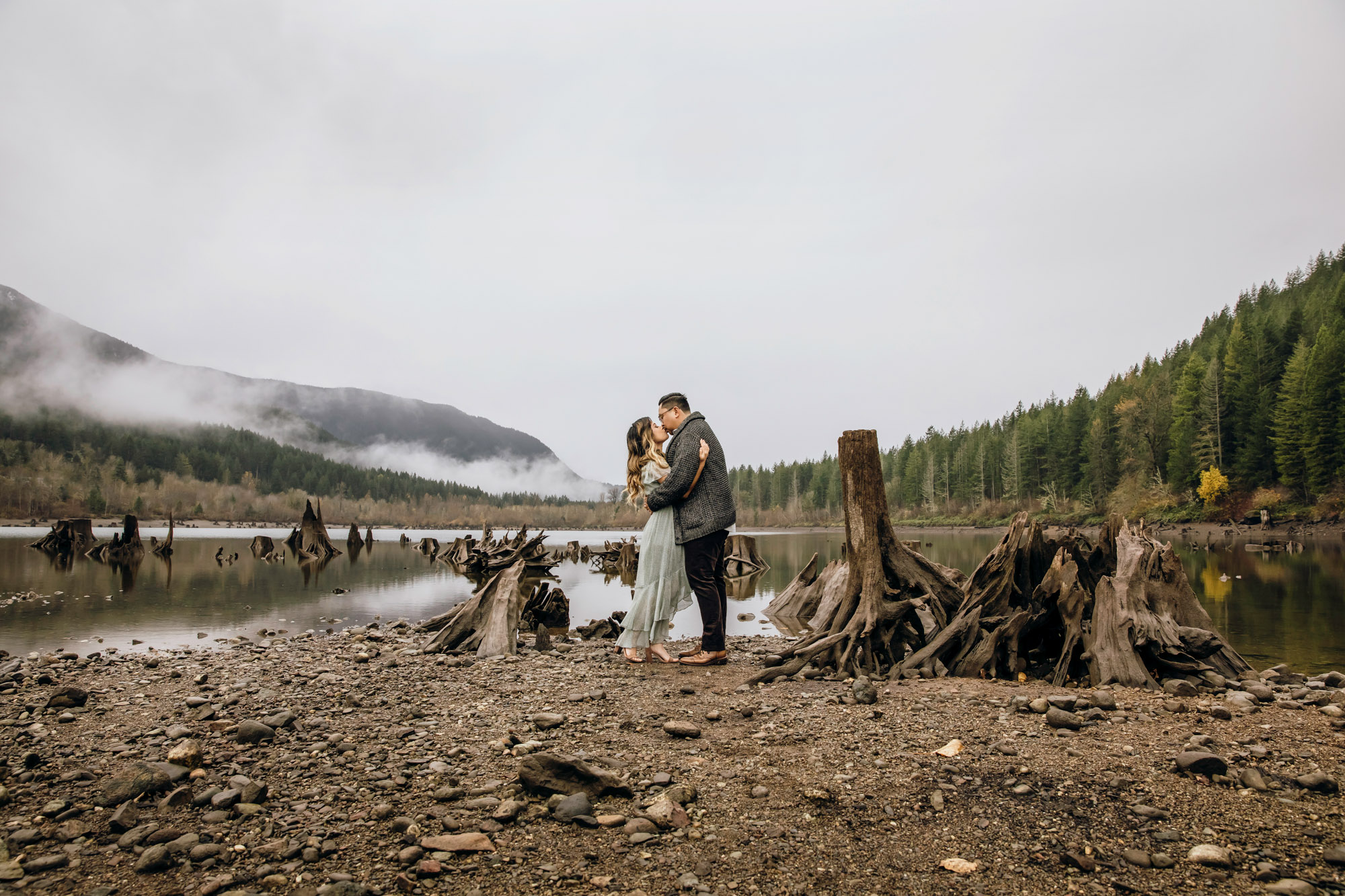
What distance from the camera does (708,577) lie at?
7.67m

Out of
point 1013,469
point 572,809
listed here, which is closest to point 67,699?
point 572,809

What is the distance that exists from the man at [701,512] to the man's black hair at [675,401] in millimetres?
24

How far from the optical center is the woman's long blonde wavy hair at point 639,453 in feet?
26.9

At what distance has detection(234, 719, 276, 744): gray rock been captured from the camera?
16.0ft

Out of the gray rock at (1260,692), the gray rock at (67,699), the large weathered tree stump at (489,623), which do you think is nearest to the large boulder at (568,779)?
the gray rock at (67,699)

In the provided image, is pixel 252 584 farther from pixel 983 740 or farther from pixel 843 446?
pixel 983 740

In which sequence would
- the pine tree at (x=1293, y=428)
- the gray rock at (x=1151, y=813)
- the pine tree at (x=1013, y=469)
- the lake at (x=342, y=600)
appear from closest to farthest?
1. the gray rock at (x=1151, y=813)
2. the lake at (x=342, y=600)
3. the pine tree at (x=1293, y=428)
4. the pine tree at (x=1013, y=469)

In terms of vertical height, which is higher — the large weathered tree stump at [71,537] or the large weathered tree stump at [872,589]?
the large weathered tree stump at [872,589]

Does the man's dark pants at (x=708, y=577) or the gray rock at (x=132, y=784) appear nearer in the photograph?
the gray rock at (x=132, y=784)

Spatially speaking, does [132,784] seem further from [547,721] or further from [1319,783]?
[1319,783]

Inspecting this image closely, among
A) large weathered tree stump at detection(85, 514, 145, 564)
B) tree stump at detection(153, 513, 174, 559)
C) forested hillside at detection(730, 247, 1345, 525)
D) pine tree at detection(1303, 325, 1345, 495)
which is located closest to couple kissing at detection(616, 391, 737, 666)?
large weathered tree stump at detection(85, 514, 145, 564)

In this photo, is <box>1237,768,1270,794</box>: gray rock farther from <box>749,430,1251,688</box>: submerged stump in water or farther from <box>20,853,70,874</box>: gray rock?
<box>20,853,70,874</box>: gray rock

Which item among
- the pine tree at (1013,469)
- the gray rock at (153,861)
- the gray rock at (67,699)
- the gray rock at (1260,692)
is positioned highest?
the pine tree at (1013,469)

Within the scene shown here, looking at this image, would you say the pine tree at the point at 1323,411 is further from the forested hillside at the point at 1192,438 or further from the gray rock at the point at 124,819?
the gray rock at the point at 124,819
